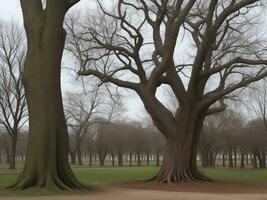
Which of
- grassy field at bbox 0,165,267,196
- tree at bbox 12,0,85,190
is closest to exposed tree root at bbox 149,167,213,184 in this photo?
grassy field at bbox 0,165,267,196

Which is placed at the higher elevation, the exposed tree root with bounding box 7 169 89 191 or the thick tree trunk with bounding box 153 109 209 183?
the thick tree trunk with bounding box 153 109 209 183

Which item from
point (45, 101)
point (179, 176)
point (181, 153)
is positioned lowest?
point (179, 176)

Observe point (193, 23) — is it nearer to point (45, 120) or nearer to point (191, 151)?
point (191, 151)

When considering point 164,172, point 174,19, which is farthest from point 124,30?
point 164,172

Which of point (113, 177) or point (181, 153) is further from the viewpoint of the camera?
point (113, 177)

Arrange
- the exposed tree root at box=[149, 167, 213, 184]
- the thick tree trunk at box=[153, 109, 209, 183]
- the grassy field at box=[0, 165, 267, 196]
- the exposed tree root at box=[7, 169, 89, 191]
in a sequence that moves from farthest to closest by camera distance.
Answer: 1. the thick tree trunk at box=[153, 109, 209, 183]
2. the exposed tree root at box=[149, 167, 213, 184]
3. the grassy field at box=[0, 165, 267, 196]
4. the exposed tree root at box=[7, 169, 89, 191]

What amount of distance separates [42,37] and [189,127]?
39.4ft

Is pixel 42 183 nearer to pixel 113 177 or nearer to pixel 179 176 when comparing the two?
pixel 179 176

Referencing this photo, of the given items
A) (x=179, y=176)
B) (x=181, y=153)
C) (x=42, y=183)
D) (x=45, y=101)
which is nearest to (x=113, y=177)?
(x=181, y=153)

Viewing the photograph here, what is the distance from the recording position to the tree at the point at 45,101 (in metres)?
19.7

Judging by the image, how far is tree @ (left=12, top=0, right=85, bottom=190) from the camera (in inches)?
777

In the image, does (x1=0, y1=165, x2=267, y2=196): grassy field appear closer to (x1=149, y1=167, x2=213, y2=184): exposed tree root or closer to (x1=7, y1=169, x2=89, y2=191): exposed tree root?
(x1=7, y1=169, x2=89, y2=191): exposed tree root

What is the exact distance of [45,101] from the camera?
66.6 feet

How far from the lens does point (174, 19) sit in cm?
2747
